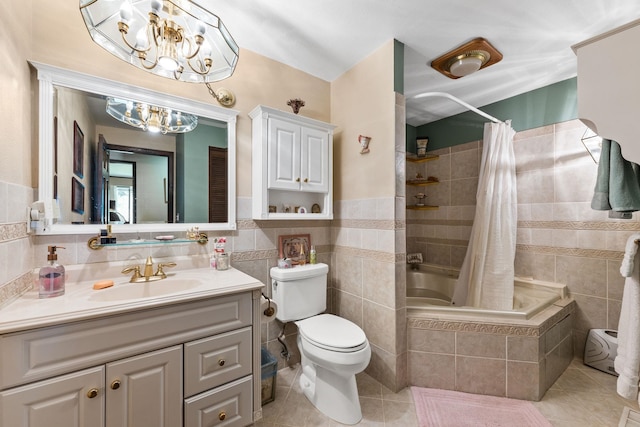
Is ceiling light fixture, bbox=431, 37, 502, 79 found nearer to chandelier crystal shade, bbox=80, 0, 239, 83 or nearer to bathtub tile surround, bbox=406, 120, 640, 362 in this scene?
bathtub tile surround, bbox=406, 120, 640, 362

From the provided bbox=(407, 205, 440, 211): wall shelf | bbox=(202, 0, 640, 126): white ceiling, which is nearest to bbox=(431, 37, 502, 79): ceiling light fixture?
bbox=(202, 0, 640, 126): white ceiling

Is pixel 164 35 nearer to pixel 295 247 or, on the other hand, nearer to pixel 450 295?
pixel 295 247

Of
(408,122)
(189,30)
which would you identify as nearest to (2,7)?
(189,30)

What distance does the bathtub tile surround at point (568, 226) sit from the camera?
79.8 inches

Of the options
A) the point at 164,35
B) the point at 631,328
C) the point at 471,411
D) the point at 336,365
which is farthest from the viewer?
the point at 471,411

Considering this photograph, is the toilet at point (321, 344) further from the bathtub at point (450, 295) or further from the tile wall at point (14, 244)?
the tile wall at point (14, 244)

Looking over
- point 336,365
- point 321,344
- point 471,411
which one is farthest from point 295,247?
point 471,411

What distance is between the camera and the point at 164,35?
1.15 meters

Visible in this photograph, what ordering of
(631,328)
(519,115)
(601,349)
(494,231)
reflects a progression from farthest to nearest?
A: 1. (519,115)
2. (494,231)
3. (601,349)
4. (631,328)

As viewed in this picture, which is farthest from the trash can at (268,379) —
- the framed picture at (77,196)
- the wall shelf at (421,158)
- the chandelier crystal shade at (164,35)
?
the wall shelf at (421,158)

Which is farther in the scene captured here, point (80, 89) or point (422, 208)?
point (422, 208)

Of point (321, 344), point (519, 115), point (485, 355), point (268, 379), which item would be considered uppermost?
point (519, 115)

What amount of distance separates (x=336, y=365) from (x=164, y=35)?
1.88 meters

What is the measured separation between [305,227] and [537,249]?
2.19 metres
